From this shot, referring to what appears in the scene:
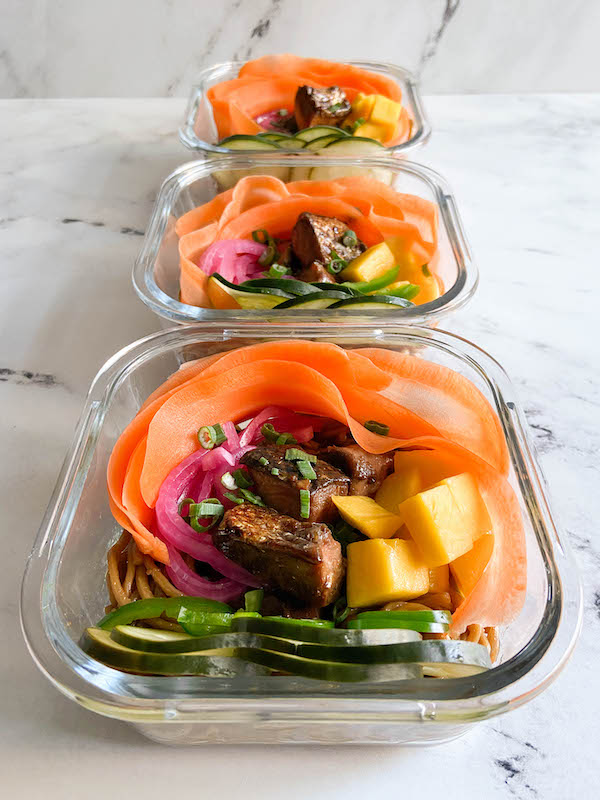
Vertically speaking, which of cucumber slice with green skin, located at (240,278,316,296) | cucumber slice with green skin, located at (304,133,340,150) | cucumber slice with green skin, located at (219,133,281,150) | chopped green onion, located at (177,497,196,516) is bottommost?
chopped green onion, located at (177,497,196,516)

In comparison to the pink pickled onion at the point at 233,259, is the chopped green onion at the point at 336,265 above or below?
above

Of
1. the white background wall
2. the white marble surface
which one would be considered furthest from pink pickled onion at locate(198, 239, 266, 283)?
the white background wall

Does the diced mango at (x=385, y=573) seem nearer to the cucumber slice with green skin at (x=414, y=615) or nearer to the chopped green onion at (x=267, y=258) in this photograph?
the cucumber slice with green skin at (x=414, y=615)

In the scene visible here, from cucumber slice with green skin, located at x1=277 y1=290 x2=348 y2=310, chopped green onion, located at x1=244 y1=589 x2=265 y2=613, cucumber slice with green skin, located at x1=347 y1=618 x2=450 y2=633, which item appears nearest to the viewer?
cucumber slice with green skin, located at x1=347 y1=618 x2=450 y2=633

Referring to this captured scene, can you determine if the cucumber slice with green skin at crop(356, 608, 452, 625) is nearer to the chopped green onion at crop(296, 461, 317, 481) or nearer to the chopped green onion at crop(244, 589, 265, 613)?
the chopped green onion at crop(244, 589, 265, 613)

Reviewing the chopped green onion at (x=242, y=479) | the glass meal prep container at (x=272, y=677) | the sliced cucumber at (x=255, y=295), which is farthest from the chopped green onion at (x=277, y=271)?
the chopped green onion at (x=242, y=479)

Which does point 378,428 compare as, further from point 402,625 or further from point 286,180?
point 286,180
